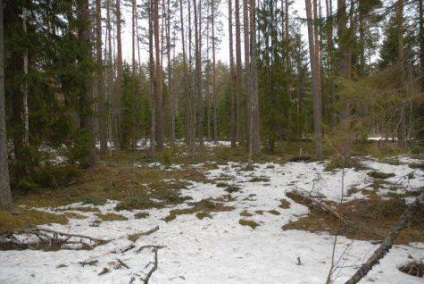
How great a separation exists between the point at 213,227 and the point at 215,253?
1631 millimetres

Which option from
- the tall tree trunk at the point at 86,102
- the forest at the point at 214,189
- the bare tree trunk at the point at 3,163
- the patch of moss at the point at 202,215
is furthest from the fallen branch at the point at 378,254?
the tall tree trunk at the point at 86,102

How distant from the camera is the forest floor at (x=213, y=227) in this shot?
5359 mm

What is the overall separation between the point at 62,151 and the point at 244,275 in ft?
27.7

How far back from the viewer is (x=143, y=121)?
88.8 ft

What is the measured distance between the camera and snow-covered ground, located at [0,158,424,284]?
5.15 m

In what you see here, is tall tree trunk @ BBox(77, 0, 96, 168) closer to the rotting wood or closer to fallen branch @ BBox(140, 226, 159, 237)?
fallen branch @ BBox(140, 226, 159, 237)

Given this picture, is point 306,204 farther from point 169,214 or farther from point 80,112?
point 80,112

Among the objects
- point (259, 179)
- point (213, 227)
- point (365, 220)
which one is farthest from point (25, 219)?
point (365, 220)

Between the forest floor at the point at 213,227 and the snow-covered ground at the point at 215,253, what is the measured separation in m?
0.02

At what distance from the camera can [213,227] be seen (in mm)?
8016

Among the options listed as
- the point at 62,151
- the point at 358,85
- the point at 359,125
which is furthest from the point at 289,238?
the point at 62,151

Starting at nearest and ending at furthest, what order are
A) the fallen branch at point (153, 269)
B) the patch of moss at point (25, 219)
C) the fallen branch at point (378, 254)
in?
the fallen branch at point (378, 254)
the fallen branch at point (153, 269)
the patch of moss at point (25, 219)

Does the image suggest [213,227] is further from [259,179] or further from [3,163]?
[3,163]

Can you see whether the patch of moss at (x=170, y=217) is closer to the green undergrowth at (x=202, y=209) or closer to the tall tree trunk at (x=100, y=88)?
the green undergrowth at (x=202, y=209)
